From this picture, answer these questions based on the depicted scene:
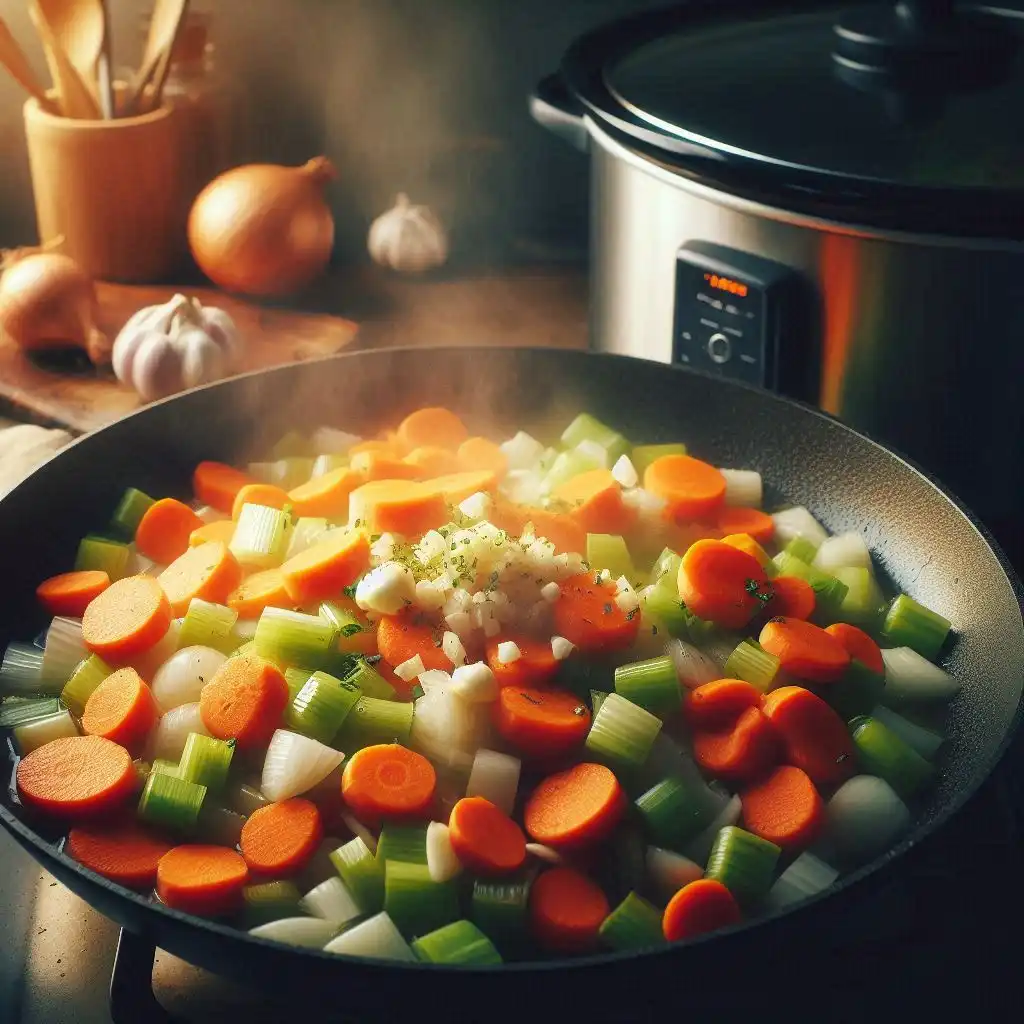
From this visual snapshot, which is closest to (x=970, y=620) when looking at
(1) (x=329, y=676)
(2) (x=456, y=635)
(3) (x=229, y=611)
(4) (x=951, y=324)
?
(4) (x=951, y=324)

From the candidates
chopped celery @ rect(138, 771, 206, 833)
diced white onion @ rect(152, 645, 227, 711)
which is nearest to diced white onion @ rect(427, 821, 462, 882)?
chopped celery @ rect(138, 771, 206, 833)

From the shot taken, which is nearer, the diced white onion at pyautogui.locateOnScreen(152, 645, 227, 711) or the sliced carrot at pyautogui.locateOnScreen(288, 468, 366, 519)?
the diced white onion at pyautogui.locateOnScreen(152, 645, 227, 711)

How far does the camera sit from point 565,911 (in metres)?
1.09

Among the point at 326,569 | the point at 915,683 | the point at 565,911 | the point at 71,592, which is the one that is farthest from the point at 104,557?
the point at 915,683

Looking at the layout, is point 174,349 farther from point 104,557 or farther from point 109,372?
point 104,557

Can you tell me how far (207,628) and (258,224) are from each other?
3.74 feet

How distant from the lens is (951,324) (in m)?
1.45

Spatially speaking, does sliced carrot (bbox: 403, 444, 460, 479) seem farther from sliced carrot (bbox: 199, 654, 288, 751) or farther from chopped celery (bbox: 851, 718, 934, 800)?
chopped celery (bbox: 851, 718, 934, 800)

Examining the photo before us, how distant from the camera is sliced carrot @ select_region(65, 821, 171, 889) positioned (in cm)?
111

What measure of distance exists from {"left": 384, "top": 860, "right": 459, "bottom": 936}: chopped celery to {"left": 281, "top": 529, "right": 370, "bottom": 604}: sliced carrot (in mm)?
393

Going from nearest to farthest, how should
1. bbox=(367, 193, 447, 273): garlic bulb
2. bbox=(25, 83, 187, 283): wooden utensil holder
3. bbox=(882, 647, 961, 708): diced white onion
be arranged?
bbox=(882, 647, 961, 708): diced white onion
bbox=(25, 83, 187, 283): wooden utensil holder
bbox=(367, 193, 447, 273): garlic bulb

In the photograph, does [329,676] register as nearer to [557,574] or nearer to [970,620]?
[557,574]

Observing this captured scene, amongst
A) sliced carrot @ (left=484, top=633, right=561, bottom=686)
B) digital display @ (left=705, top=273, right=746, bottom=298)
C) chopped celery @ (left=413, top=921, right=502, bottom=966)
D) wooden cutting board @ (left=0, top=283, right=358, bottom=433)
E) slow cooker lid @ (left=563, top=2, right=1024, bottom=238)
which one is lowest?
wooden cutting board @ (left=0, top=283, right=358, bottom=433)

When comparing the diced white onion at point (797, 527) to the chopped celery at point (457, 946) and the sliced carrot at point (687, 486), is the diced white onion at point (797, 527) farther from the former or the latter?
the chopped celery at point (457, 946)
